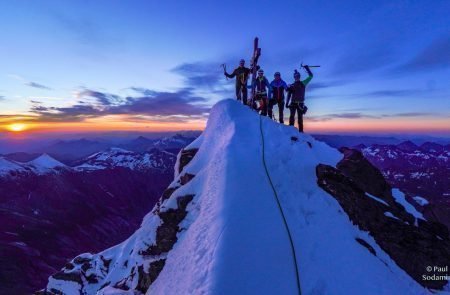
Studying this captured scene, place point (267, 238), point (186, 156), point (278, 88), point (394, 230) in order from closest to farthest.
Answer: point (267, 238), point (394, 230), point (278, 88), point (186, 156)

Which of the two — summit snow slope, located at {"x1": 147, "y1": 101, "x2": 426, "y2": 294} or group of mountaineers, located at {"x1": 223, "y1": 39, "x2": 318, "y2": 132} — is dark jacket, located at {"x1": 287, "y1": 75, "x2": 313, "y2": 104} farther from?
summit snow slope, located at {"x1": 147, "y1": 101, "x2": 426, "y2": 294}

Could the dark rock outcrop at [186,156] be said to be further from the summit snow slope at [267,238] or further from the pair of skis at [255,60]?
the summit snow slope at [267,238]

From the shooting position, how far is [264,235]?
1134 cm

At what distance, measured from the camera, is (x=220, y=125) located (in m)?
24.4

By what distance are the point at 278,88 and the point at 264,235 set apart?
605 inches

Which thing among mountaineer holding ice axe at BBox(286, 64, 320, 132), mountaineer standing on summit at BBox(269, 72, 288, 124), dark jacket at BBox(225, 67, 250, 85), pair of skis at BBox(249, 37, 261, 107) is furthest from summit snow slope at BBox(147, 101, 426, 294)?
dark jacket at BBox(225, 67, 250, 85)

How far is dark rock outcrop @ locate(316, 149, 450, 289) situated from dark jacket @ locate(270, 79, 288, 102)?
8.89 meters

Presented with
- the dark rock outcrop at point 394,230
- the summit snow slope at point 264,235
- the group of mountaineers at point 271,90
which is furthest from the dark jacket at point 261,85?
the dark rock outcrop at point 394,230

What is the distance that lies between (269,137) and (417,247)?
31.3ft

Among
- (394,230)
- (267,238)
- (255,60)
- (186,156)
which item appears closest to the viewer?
(267,238)

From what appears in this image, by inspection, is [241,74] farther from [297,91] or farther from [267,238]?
[267,238]

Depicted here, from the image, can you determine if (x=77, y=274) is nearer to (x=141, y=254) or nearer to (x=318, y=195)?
(x=141, y=254)

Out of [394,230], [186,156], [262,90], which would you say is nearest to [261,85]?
[262,90]

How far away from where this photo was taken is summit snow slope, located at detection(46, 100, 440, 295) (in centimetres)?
994
